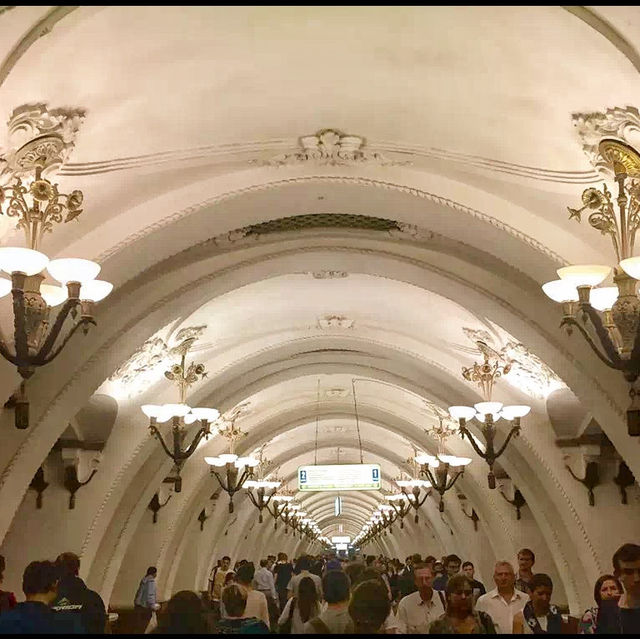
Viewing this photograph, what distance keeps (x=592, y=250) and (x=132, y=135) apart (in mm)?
3843

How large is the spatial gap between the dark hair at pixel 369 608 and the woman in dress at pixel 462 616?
280 mm

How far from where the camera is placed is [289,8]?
463cm

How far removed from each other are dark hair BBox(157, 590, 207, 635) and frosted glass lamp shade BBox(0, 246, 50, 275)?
2.28m

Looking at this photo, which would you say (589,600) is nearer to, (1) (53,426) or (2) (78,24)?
(1) (53,426)

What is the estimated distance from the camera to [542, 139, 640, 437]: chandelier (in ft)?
16.6

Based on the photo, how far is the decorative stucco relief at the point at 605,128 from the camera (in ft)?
16.2

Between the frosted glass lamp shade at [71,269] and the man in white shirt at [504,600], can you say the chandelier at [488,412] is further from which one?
the frosted glass lamp shade at [71,269]

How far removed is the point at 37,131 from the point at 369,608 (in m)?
3.66

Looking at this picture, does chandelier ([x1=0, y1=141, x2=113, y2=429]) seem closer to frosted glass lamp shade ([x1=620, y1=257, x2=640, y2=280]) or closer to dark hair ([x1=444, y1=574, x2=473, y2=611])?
dark hair ([x1=444, y1=574, x2=473, y2=611])

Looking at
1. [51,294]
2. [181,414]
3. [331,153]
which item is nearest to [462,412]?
[181,414]

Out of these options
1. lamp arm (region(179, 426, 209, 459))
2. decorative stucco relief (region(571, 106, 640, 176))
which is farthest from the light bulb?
lamp arm (region(179, 426, 209, 459))

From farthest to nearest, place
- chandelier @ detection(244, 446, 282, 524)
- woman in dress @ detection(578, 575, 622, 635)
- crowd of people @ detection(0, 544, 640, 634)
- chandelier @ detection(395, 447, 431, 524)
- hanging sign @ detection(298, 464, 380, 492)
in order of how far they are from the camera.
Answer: chandelier @ detection(395, 447, 431, 524) < chandelier @ detection(244, 446, 282, 524) < hanging sign @ detection(298, 464, 380, 492) < woman in dress @ detection(578, 575, 622, 635) < crowd of people @ detection(0, 544, 640, 634)

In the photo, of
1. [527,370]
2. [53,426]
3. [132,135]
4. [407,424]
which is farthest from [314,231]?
[407,424]

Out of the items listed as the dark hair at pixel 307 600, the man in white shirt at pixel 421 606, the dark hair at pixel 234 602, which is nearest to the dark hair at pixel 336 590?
the dark hair at pixel 234 602
